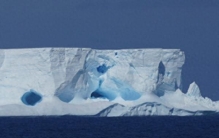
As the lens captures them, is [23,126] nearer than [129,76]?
Yes

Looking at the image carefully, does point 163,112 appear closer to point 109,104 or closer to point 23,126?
point 109,104

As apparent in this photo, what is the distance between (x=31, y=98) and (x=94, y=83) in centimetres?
255

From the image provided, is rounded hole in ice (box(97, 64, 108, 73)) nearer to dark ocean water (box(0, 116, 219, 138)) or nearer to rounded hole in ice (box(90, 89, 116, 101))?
rounded hole in ice (box(90, 89, 116, 101))

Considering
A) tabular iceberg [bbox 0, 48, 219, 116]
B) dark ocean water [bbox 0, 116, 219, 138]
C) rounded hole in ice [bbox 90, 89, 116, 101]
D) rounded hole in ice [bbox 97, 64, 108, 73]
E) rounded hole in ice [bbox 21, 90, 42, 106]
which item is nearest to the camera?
dark ocean water [bbox 0, 116, 219, 138]

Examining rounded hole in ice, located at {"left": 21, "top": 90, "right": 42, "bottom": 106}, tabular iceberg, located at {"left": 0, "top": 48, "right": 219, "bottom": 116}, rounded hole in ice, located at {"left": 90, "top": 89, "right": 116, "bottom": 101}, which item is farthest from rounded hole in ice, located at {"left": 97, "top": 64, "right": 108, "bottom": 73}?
rounded hole in ice, located at {"left": 21, "top": 90, "right": 42, "bottom": 106}

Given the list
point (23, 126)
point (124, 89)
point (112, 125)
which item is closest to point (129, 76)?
point (124, 89)

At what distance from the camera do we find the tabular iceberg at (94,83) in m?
31.3

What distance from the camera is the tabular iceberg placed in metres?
31.3

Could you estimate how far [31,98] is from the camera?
33.0 meters

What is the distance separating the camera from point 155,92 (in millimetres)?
33125

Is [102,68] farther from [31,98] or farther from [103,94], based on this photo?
[31,98]

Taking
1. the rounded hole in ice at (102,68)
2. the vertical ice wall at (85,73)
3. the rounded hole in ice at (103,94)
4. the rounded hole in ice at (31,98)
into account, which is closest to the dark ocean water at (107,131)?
the rounded hole in ice at (31,98)

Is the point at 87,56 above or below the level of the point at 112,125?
above

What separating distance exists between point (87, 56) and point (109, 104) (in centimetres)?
215
